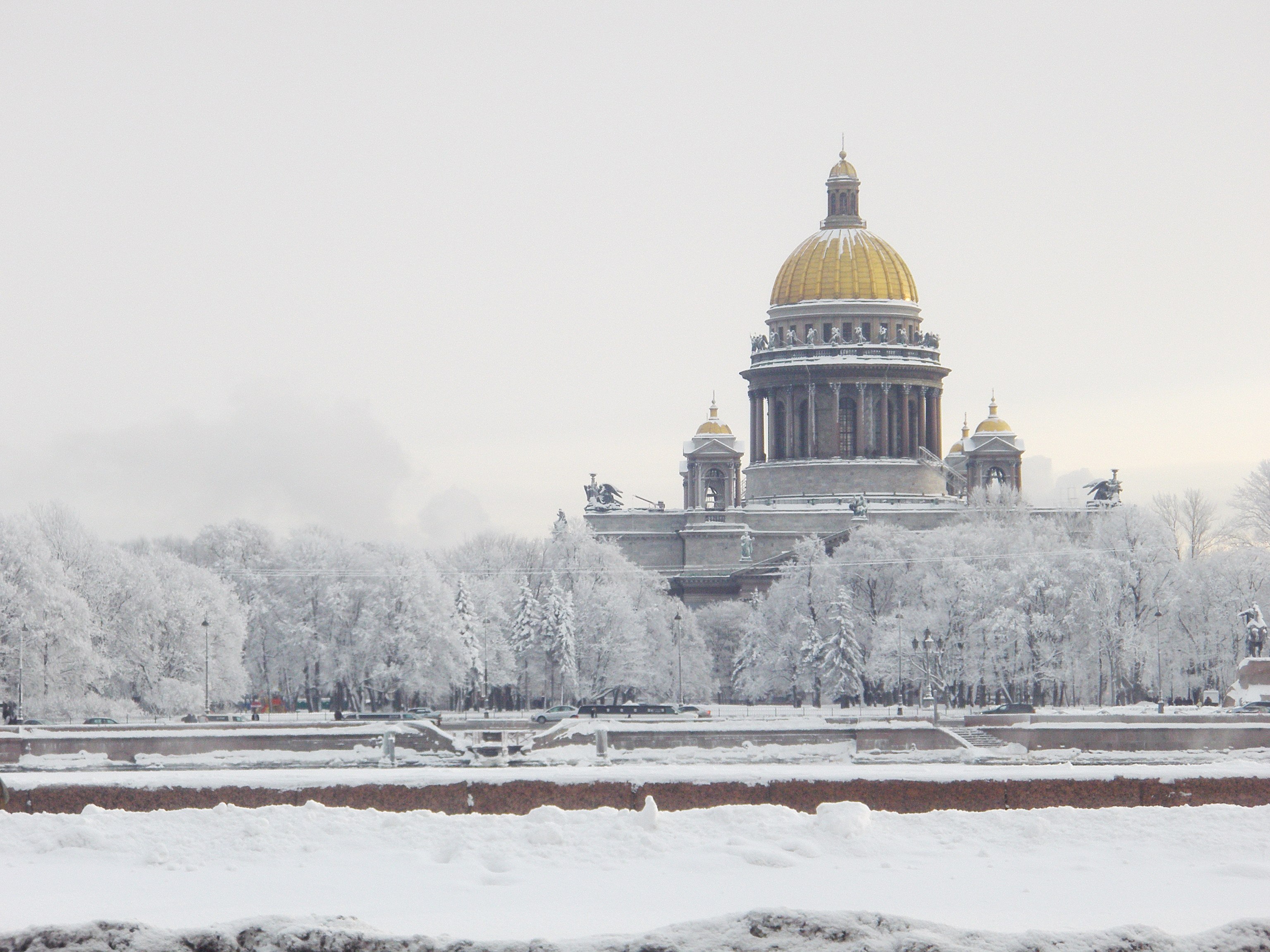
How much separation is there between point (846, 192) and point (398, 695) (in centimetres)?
4938

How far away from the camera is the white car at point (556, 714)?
232ft

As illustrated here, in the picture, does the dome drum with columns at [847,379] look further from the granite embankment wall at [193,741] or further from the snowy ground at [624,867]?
the snowy ground at [624,867]

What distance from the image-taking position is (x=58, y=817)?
28.3m

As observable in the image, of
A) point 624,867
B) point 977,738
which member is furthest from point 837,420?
point 624,867

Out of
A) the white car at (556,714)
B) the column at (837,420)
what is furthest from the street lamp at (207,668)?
the column at (837,420)

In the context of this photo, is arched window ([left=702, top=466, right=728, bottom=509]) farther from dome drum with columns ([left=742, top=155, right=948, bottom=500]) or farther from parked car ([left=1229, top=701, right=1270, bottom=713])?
parked car ([left=1229, top=701, right=1270, bottom=713])

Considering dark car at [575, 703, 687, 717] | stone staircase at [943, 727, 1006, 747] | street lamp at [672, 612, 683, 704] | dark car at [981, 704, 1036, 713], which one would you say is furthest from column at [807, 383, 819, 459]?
stone staircase at [943, 727, 1006, 747]

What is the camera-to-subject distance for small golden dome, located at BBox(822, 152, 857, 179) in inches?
4882

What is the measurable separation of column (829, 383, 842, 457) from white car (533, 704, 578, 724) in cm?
4258

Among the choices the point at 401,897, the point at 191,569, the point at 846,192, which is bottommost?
the point at 401,897

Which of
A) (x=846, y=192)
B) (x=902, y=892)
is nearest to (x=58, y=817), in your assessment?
(x=902, y=892)

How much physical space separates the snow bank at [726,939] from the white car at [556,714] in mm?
48414

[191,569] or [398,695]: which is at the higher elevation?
[191,569]

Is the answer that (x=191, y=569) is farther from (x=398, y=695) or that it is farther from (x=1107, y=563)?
(x=1107, y=563)
